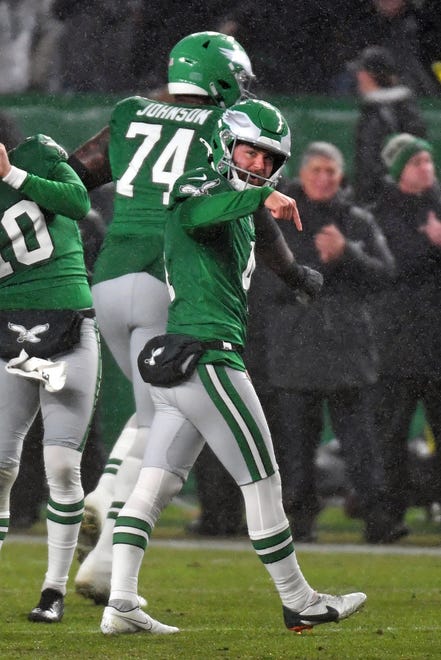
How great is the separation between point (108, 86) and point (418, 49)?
1.68 meters

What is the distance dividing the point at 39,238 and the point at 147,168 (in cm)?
47

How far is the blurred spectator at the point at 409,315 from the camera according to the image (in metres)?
7.57

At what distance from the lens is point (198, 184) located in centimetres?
444

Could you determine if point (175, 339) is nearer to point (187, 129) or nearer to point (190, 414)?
point (190, 414)

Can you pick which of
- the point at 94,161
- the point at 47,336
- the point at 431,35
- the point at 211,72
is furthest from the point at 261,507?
the point at 431,35

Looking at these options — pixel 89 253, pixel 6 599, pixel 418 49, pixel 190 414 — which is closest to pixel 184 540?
pixel 89 253

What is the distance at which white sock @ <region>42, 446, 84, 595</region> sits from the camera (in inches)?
195

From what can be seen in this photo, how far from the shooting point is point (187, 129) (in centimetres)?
523

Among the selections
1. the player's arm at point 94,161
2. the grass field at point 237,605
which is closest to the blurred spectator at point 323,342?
the grass field at point 237,605

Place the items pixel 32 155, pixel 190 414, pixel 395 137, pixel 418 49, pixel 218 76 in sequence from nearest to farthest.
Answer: pixel 190 414 < pixel 32 155 < pixel 218 76 < pixel 395 137 < pixel 418 49

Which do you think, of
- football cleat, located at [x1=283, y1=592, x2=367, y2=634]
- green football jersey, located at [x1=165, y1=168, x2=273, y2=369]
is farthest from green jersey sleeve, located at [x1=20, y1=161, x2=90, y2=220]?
football cleat, located at [x1=283, y1=592, x2=367, y2=634]

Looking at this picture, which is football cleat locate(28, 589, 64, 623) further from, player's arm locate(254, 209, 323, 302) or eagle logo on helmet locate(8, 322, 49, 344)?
player's arm locate(254, 209, 323, 302)

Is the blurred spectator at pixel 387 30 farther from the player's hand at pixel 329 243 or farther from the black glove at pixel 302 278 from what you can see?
the black glove at pixel 302 278

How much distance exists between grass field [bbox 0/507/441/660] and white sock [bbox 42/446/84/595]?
181 mm
